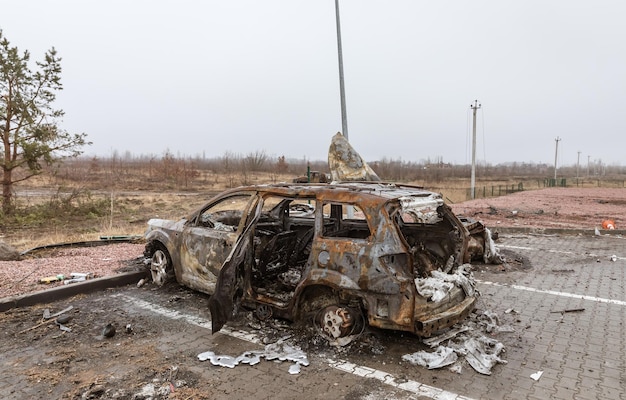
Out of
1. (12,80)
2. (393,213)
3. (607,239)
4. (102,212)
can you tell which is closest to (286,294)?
(393,213)

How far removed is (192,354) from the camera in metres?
4.33

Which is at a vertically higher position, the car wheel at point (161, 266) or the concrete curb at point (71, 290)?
the car wheel at point (161, 266)

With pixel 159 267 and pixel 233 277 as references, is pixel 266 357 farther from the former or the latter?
pixel 159 267

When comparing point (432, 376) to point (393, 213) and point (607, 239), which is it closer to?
point (393, 213)

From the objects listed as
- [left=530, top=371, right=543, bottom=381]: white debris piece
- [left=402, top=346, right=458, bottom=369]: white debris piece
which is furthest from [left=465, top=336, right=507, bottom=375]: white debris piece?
[left=530, top=371, right=543, bottom=381]: white debris piece

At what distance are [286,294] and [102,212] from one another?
50.6 ft

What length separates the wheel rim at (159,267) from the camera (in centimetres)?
644

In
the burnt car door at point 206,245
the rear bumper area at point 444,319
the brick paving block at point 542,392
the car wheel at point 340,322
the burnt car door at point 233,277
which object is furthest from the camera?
the burnt car door at point 206,245

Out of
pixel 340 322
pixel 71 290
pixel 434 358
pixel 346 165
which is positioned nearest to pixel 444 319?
pixel 434 358

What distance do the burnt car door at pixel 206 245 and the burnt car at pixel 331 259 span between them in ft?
0.05

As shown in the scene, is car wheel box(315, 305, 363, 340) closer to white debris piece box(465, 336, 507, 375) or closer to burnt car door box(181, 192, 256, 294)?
white debris piece box(465, 336, 507, 375)

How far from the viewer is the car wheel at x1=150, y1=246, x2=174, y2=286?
6.41 m

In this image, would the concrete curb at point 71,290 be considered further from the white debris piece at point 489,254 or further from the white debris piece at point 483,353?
the white debris piece at point 489,254

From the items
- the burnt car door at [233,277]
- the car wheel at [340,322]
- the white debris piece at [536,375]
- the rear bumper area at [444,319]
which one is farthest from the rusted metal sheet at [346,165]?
the white debris piece at [536,375]
